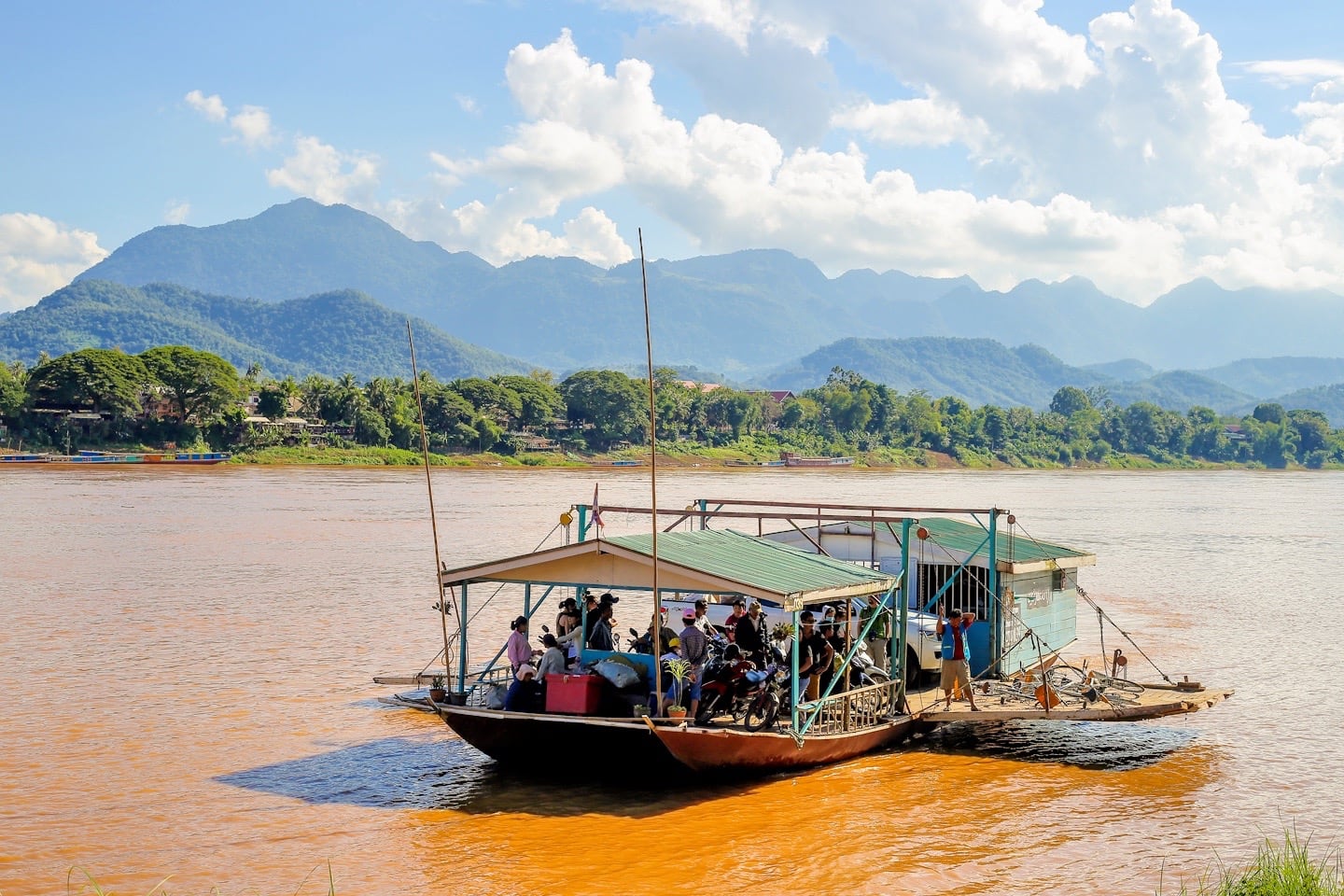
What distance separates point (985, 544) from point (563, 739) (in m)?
6.28

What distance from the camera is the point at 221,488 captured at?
2285 inches

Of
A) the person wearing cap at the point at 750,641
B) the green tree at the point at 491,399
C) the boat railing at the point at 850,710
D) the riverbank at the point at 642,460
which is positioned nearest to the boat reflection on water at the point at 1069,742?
the boat railing at the point at 850,710

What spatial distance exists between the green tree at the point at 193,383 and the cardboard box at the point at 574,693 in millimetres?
74673

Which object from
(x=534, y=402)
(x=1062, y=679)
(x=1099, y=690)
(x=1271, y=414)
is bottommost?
(x=1062, y=679)

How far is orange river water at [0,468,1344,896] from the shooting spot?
1061cm

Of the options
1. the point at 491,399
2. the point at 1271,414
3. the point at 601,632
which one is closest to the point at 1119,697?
the point at 601,632

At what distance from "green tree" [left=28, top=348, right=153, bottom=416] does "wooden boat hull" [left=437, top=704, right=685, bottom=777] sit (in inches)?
2870

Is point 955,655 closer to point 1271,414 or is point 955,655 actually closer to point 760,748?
point 760,748

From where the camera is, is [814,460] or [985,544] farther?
[814,460]

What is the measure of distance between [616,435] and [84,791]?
92.7 metres

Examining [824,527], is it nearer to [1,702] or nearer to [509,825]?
[509,825]

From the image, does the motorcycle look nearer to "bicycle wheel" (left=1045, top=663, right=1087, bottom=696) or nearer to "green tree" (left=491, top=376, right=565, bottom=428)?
"bicycle wheel" (left=1045, top=663, right=1087, bottom=696)

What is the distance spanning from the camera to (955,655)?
14664mm

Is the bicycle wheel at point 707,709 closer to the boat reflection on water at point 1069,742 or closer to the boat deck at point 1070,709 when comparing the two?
the boat deck at point 1070,709
